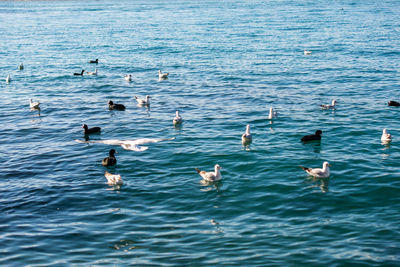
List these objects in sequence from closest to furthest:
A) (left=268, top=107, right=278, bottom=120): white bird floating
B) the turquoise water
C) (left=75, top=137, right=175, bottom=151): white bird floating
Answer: the turquoise water, (left=75, top=137, right=175, bottom=151): white bird floating, (left=268, top=107, right=278, bottom=120): white bird floating

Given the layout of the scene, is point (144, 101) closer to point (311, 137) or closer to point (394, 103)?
point (311, 137)

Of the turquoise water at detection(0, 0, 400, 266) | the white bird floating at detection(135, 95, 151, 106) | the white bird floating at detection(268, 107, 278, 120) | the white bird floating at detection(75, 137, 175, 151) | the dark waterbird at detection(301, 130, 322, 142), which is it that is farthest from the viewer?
the white bird floating at detection(135, 95, 151, 106)

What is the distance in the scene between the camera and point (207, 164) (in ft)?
76.3

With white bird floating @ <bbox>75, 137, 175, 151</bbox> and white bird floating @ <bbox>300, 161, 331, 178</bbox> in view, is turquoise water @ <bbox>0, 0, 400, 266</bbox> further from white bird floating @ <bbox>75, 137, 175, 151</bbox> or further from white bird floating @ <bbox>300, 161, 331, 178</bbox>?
white bird floating @ <bbox>75, 137, 175, 151</bbox>

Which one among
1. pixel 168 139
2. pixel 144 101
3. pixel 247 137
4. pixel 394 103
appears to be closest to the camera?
pixel 247 137

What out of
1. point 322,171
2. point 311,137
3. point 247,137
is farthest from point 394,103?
point 322,171

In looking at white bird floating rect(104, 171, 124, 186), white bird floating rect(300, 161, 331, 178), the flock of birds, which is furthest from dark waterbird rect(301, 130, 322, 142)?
white bird floating rect(104, 171, 124, 186)

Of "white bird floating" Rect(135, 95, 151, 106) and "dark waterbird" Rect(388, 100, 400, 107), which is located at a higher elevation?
"white bird floating" Rect(135, 95, 151, 106)

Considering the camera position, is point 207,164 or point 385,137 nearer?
point 207,164

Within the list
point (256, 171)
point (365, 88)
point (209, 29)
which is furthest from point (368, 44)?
point (256, 171)

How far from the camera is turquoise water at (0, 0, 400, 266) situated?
15.8 meters

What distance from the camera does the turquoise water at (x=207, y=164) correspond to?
51.8ft

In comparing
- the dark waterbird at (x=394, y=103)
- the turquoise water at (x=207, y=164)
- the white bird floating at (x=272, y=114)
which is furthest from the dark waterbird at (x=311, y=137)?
the dark waterbird at (x=394, y=103)

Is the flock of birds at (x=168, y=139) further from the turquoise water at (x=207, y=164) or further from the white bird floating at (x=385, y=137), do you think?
the turquoise water at (x=207, y=164)
